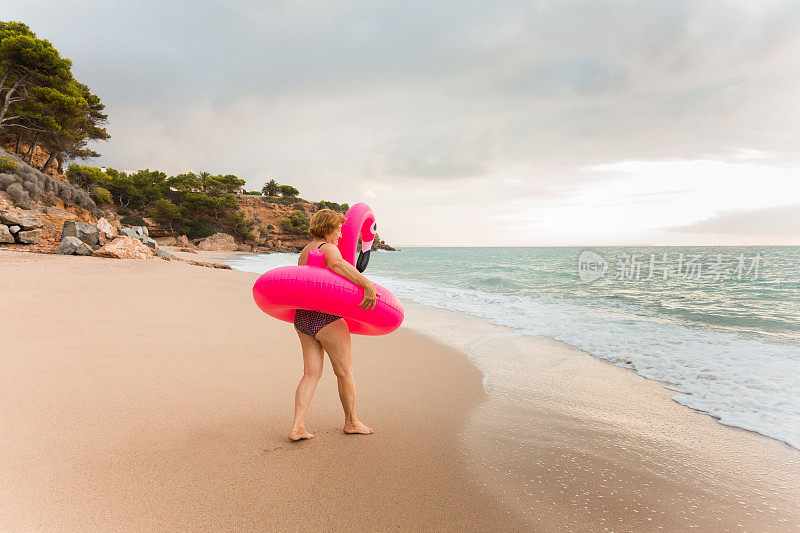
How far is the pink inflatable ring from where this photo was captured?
2.35m

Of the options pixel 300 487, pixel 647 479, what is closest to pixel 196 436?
pixel 300 487

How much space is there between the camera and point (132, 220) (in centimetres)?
4369

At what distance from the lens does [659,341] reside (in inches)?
260

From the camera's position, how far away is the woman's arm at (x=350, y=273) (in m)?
2.38

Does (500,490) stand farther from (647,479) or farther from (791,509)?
(791,509)

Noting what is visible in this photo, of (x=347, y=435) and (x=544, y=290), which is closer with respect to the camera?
(x=347, y=435)

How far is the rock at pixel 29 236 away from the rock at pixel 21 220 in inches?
15.7

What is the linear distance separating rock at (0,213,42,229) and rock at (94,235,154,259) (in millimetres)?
3188

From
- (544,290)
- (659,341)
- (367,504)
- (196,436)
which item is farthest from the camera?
(544,290)

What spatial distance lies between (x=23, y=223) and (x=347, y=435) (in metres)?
17.1

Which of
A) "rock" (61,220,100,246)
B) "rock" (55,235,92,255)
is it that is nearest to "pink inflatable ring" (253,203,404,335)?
"rock" (55,235,92,255)

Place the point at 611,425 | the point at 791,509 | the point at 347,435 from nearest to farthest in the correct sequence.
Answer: the point at 791,509, the point at 347,435, the point at 611,425

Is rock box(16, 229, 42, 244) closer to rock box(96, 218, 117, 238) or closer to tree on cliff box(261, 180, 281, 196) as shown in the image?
rock box(96, 218, 117, 238)

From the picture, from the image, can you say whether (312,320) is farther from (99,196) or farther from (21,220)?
(99,196)
